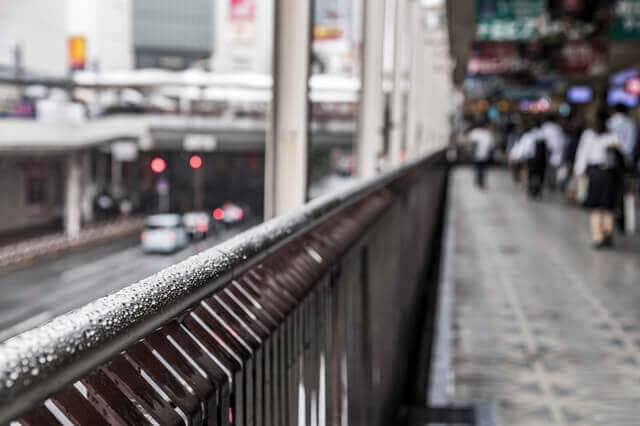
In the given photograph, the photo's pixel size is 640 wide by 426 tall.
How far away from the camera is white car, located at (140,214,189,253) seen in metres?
2.24

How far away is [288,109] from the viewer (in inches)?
143

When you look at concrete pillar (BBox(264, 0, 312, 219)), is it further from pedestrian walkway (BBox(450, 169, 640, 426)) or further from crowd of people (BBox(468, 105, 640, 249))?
crowd of people (BBox(468, 105, 640, 249))

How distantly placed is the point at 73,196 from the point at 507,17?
1383 cm

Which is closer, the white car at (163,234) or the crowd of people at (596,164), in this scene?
the white car at (163,234)

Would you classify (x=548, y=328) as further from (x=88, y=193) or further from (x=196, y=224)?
(x=88, y=193)

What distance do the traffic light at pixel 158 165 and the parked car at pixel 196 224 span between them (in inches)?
6.4

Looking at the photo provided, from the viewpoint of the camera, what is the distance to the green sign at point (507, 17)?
15.1 m

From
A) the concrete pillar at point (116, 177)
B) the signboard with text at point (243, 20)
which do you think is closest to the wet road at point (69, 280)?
the concrete pillar at point (116, 177)

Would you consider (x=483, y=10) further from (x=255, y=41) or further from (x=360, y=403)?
(x=360, y=403)

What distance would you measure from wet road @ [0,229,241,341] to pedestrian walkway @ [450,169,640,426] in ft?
8.65

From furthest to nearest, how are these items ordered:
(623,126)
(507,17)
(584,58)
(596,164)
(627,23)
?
(584,58), (507,17), (623,126), (627,23), (596,164)

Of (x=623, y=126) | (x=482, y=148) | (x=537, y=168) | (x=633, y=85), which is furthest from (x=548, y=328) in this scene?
(x=482, y=148)

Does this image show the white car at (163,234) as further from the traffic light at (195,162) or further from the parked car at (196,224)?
the traffic light at (195,162)

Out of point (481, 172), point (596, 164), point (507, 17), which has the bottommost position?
point (481, 172)
